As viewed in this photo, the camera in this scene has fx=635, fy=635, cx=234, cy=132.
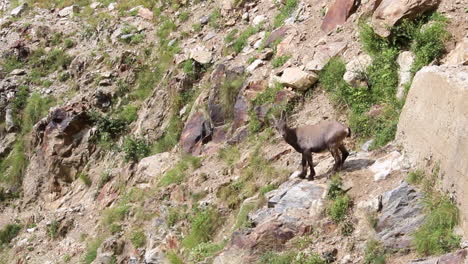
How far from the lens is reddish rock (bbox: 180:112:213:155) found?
1425 centimetres

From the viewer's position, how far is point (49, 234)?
601 inches

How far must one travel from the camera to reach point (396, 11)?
1196cm

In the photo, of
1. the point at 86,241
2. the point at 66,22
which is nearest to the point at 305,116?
the point at 86,241

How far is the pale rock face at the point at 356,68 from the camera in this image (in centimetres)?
1203

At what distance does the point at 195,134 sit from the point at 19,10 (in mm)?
11877

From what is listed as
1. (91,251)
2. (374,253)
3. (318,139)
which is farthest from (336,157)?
(91,251)

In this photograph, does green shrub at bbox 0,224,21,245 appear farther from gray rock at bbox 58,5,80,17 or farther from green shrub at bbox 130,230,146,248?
gray rock at bbox 58,5,80,17

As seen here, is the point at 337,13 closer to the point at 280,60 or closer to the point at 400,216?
the point at 280,60

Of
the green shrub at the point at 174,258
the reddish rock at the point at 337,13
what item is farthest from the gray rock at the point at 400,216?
the reddish rock at the point at 337,13

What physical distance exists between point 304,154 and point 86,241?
6.29 m

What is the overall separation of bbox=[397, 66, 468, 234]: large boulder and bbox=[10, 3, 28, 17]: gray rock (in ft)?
56.8

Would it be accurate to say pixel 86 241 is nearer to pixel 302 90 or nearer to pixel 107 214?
pixel 107 214

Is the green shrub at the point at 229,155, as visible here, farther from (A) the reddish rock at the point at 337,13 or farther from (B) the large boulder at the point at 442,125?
(B) the large boulder at the point at 442,125

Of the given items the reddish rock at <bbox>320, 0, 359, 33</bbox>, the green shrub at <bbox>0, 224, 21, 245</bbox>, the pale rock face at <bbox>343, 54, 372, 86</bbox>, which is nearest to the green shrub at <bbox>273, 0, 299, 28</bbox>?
the reddish rock at <bbox>320, 0, 359, 33</bbox>
